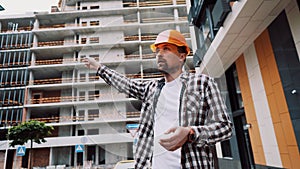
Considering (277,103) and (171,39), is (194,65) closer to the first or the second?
(171,39)

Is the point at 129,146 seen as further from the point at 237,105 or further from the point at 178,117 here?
the point at 237,105

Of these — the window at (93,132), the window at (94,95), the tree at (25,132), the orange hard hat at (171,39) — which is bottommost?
the window at (93,132)

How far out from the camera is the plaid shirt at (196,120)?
410 millimetres

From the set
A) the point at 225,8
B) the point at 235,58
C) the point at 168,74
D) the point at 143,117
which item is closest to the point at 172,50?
the point at 168,74

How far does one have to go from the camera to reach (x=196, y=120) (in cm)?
44

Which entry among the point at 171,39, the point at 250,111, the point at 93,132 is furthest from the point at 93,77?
the point at 250,111

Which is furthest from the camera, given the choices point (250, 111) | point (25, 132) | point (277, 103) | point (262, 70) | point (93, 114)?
point (25, 132)

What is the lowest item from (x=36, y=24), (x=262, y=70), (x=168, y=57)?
(x=168, y=57)

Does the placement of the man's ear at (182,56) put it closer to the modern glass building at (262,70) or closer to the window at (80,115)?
the window at (80,115)

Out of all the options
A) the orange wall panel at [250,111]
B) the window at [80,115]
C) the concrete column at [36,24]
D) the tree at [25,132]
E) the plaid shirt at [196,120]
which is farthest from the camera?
the concrete column at [36,24]

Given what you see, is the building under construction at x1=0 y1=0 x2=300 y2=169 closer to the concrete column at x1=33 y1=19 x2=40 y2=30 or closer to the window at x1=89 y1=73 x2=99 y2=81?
the window at x1=89 y1=73 x2=99 y2=81

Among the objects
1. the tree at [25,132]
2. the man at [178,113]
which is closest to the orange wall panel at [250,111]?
the man at [178,113]

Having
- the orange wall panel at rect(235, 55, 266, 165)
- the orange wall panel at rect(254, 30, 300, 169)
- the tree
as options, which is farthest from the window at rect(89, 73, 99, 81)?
the tree

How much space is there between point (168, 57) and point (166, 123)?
16 cm
